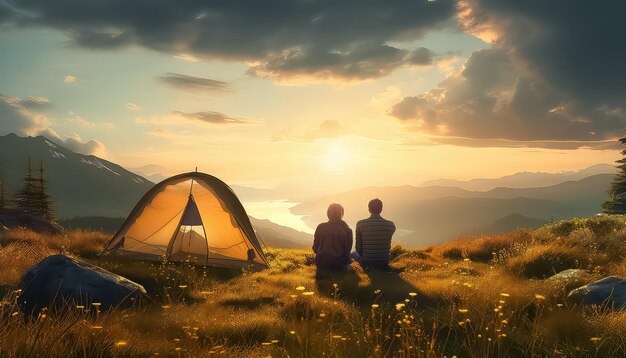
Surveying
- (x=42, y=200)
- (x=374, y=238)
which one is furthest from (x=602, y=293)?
(x=42, y=200)

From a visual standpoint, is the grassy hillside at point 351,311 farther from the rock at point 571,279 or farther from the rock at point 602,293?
the rock at point 602,293

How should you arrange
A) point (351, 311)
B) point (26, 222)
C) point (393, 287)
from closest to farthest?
1. point (351, 311)
2. point (393, 287)
3. point (26, 222)

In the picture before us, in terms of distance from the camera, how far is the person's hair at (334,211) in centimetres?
1385

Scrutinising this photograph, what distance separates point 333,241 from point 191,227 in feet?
17.1

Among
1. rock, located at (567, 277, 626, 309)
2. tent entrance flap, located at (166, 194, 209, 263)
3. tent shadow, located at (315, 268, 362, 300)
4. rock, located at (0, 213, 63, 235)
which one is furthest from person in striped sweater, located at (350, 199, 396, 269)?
rock, located at (0, 213, 63, 235)

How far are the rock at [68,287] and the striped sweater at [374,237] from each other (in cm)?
730

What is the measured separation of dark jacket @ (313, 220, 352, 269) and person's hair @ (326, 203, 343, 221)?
136mm

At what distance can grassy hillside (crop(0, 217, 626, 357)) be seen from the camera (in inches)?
205

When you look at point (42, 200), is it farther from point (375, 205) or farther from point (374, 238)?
point (375, 205)

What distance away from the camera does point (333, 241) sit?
13992 mm

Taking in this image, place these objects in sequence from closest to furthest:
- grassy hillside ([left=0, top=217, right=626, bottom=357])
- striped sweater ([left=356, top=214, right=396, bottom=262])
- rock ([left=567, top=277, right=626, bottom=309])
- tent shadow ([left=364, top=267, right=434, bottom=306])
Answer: grassy hillside ([left=0, top=217, right=626, bottom=357])
rock ([left=567, top=277, right=626, bottom=309])
tent shadow ([left=364, top=267, right=434, bottom=306])
striped sweater ([left=356, top=214, right=396, bottom=262])

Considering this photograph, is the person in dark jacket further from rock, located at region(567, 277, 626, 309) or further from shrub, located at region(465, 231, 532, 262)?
rock, located at region(567, 277, 626, 309)

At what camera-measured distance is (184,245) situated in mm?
16250

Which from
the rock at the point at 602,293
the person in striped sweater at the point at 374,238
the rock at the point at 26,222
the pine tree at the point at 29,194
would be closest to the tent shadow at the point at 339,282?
the person in striped sweater at the point at 374,238
